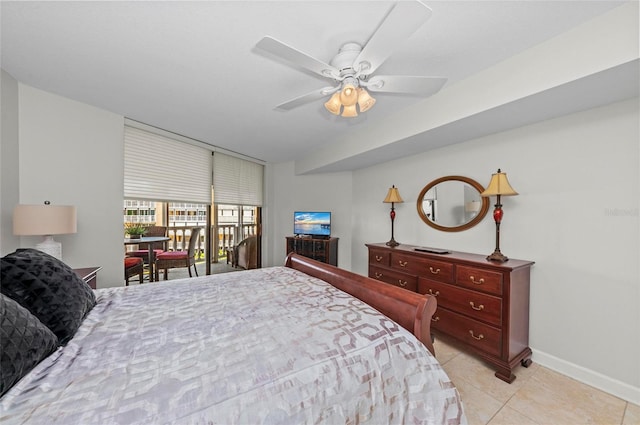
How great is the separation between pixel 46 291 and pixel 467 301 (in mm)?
2719

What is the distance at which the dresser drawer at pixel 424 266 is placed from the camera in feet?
7.45

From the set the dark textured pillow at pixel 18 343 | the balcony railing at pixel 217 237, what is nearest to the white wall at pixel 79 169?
the balcony railing at pixel 217 237

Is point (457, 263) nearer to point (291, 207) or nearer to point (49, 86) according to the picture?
point (291, 207)

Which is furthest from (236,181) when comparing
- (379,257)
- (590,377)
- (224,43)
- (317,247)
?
(590,377)

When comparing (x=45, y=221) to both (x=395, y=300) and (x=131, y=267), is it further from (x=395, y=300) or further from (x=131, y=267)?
(x=395, y=300)

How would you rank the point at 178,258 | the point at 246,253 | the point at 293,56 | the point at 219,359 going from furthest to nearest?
1. the point at 246,253
2. the point at 178,258
3. the point at 293,56
4. the point at 219,359

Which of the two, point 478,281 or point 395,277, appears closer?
point 478,281

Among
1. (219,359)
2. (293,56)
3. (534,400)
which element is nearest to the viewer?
(219,359)

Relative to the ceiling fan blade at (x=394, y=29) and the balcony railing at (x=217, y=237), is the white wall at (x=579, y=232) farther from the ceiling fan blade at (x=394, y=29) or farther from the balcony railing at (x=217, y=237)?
the balcony railing at (x=217, y=237)

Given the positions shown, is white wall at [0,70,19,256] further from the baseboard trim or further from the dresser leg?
the baseboard trim

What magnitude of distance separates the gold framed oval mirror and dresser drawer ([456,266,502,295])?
0.66 meters

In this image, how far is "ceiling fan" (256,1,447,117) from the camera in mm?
1144

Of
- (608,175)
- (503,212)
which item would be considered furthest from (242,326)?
(608,175)

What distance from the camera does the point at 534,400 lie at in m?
1.70
